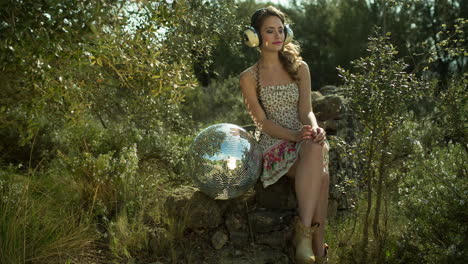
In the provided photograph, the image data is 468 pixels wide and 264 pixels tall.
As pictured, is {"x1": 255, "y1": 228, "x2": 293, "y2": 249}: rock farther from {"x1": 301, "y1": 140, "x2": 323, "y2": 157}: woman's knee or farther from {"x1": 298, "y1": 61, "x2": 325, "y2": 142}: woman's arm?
{"x1": 298, "y1": 61, "x2": 325, "y2": 142}: woman's arm

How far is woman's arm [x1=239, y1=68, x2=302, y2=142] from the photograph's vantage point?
405 centimetres

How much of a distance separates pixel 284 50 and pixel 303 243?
1.76m

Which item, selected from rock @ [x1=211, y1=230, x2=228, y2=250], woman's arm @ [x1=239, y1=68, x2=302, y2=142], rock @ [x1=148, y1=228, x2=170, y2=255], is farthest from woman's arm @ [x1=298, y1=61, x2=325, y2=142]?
rock @ [x1=148, y1=228, x2=170, y2=255]

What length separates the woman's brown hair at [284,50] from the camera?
423 cm

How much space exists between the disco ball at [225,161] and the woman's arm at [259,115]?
0.19 m

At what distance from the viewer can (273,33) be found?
4.23m

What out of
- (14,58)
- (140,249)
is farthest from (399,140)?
(14,58)

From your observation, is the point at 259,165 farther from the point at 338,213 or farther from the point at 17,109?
the point at 17,109

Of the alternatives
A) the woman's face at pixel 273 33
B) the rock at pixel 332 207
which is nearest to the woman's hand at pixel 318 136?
the woman's face at pixel 273 33

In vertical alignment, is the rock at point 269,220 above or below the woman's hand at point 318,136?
below

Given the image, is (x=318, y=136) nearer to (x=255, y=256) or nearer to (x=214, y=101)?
(x=255, y=256)

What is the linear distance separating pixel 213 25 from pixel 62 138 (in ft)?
8.46

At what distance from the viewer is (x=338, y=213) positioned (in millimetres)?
5316

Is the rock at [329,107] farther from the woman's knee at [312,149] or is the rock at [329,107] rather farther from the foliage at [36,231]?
the foliage at [36,231]
